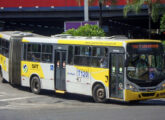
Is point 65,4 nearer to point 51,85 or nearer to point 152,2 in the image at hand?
point 152,2

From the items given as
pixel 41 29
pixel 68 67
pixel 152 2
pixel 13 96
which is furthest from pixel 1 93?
pixel 41 29

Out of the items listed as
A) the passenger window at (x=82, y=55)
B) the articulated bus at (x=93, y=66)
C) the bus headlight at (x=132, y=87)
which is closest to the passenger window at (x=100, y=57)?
the articulated bus at (x=93, y=66)

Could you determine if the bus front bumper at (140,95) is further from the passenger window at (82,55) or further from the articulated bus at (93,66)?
the passenger window at (82,55)

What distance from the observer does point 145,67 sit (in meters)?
18.6

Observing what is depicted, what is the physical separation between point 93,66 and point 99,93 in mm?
1171

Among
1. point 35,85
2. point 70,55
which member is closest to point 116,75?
point 70,55

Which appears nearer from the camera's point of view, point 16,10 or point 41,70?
point 41,70

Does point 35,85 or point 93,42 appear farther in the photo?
point 35,85

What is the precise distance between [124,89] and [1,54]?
12187 millimetres

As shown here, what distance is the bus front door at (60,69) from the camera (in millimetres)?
21812

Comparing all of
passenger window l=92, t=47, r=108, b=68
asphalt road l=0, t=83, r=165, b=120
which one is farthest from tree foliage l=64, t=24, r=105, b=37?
passenger window l=92, t=47, r=108, b=68

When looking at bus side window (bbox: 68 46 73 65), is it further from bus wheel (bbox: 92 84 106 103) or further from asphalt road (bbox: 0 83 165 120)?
bus wheel (bbox: 92 84 106 103)

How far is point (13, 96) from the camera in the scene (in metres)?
23.2

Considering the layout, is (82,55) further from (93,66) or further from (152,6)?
(152,6)
